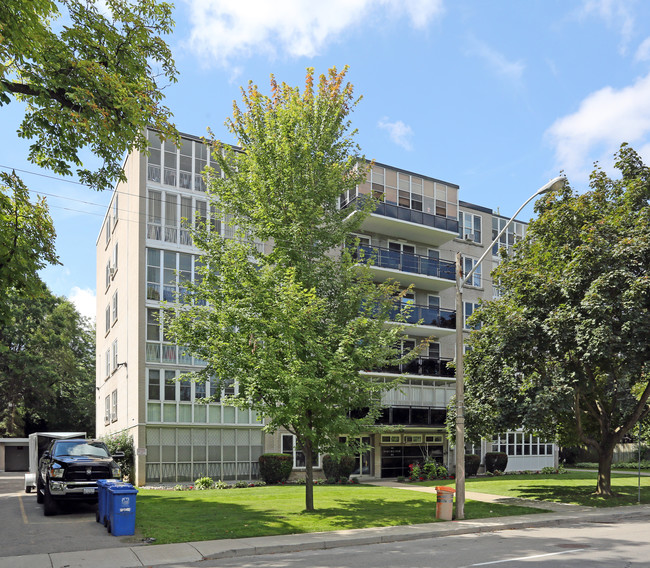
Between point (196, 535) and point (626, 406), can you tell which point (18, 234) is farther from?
point (626, 406)

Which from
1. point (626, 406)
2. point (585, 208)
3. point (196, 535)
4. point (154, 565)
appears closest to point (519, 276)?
point (585, 208)

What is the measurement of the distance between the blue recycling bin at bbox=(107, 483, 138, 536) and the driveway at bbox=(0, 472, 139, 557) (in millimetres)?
215

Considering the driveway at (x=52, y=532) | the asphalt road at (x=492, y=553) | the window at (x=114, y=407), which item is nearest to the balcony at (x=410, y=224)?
the window at (x=114, y=407)

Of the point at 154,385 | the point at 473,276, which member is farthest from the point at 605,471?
the point at 473,276

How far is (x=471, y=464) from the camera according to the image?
35250mm

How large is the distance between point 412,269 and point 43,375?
3093 cm

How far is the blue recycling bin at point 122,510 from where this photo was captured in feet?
47.2

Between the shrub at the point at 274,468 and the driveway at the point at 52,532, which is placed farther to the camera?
the shrub at the point at 274,468

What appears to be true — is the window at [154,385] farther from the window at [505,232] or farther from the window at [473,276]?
the window at [505,232]

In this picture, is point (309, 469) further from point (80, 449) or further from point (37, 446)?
point (37, 446)

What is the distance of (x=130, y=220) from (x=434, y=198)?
16920mm

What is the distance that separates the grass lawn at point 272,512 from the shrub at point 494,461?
1376cm

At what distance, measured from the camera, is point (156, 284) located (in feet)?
98.4

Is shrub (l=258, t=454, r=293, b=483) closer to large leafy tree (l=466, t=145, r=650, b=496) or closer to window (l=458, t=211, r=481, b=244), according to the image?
large leafy tree (l=466, t=145, r=650, b=496)
